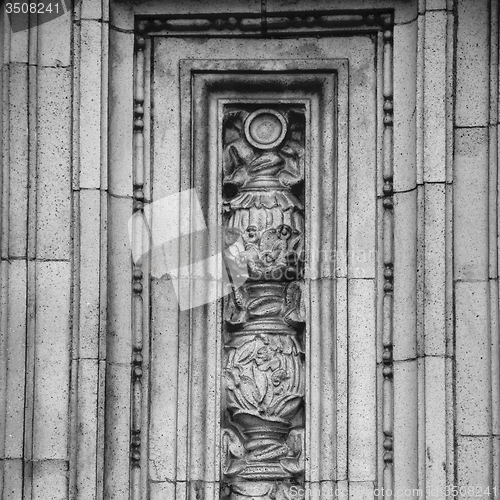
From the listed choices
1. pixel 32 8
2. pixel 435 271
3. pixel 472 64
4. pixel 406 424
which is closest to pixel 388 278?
pixel 435 271

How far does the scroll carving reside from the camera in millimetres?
7445

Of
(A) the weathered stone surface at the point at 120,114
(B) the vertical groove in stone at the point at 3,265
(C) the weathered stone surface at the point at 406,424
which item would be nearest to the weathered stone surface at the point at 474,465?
(C) the weathered stone surface at the point at 406,424

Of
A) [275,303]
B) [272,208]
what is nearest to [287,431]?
[275,303]

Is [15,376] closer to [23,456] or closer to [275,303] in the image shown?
[23,456]

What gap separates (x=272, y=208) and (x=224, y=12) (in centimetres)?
118

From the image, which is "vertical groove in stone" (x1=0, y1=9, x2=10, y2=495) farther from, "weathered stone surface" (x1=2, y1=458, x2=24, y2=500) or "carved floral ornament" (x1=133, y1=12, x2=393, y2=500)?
"carved floral ornament" (x1=133, y1=12, x2=393, y2=500)

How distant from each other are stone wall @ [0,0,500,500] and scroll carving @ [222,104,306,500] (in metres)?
0.39

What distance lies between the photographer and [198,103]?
7.62 meters

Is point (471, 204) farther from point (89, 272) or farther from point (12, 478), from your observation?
point (12, 478)

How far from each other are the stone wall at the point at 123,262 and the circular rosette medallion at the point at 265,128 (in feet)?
2.23

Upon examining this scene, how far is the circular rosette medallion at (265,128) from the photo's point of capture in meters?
7.66

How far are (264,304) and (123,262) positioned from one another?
0.86 meters

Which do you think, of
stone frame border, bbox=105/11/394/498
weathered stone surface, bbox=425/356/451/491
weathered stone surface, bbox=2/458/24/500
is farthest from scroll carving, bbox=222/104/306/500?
weathered stone surface, bbox=2/458/24/500

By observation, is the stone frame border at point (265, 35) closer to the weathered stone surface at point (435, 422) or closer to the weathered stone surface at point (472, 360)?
the weathered stone surface at point (435, 422)
